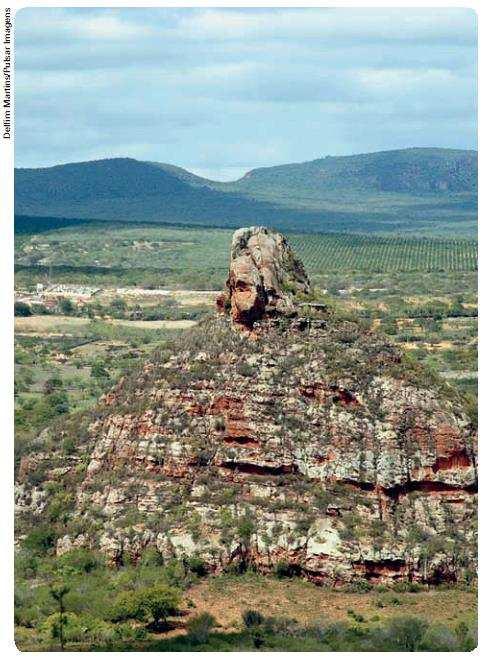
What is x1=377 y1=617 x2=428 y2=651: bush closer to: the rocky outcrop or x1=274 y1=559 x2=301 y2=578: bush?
x1=274 y1=559 x2=301 y2=578: bush

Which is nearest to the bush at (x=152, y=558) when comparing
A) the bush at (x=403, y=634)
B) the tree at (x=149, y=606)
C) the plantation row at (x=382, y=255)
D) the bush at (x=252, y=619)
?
the tree at (x=149, y=606)

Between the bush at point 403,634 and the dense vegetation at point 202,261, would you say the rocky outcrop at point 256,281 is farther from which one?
the dense vegetation at point 202,261

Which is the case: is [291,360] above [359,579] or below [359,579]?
above

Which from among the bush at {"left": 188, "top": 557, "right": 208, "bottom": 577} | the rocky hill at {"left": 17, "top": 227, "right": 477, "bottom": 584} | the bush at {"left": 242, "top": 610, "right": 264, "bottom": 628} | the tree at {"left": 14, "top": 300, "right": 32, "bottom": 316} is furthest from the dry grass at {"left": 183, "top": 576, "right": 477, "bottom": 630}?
the tree at {"left": 14, "top": 300, "right": 32, "bottom": 316}

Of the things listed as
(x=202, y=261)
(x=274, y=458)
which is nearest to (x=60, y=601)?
(x=274, y=458)

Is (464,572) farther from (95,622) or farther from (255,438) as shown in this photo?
(95,622)

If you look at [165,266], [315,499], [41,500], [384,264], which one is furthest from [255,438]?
[165,266]

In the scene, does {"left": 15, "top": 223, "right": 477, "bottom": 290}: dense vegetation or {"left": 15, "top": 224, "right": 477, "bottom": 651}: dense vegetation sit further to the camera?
{"left": 15, "top": 223, "right": 477, "bottom": 290}: dense vegetation
